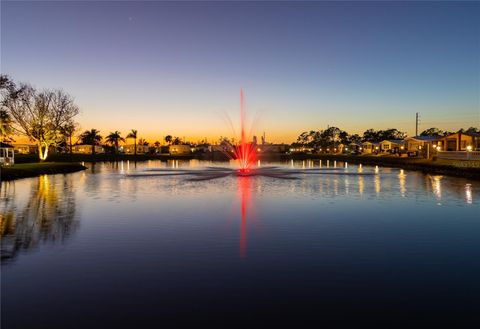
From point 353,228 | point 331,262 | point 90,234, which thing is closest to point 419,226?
point 353,228

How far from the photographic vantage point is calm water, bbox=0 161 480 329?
11.4 meters

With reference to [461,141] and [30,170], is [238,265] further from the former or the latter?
[461,141]

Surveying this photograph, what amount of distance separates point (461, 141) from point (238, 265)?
106746 mm

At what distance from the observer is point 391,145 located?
562ft

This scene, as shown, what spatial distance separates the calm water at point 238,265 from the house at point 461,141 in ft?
270

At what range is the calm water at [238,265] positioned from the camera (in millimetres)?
11430

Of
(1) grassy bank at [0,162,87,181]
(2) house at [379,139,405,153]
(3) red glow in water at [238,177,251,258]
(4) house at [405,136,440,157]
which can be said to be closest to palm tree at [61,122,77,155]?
(1) grassy bank at [0,162,87,181]

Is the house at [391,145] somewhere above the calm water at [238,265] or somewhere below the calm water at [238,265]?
above

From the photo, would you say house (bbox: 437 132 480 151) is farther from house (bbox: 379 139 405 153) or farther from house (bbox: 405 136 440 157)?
house (bbox: 379 139 405 153)

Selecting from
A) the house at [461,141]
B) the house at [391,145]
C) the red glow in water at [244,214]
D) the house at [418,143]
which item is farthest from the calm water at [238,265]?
the house at [391,145]

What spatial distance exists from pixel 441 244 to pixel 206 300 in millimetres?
12992

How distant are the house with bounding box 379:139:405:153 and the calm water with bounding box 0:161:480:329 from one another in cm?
13989

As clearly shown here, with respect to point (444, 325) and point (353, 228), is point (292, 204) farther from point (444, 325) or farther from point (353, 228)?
point (444, 325)

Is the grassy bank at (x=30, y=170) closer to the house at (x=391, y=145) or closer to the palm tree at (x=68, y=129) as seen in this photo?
the palm tree at (x=68, y=129)
